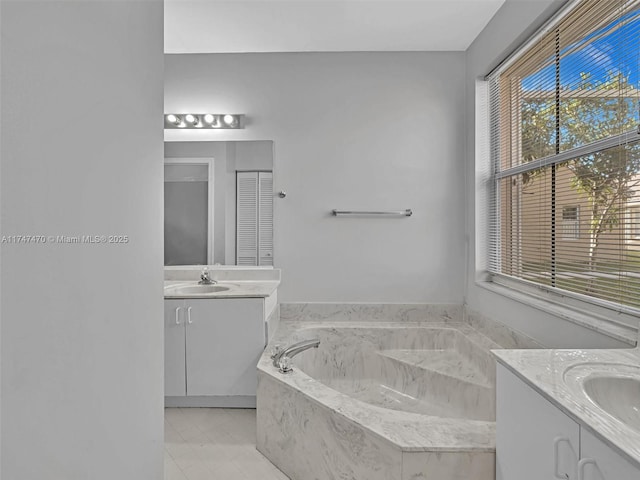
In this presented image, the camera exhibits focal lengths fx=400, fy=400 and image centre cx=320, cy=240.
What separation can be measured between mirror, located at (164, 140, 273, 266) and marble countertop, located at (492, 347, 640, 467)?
7.12ft

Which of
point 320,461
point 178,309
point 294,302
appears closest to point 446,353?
point 294,302

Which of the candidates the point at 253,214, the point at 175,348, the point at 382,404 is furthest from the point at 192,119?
the point at 382,404

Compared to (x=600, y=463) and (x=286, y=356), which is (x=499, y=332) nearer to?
(x=286, y=356)

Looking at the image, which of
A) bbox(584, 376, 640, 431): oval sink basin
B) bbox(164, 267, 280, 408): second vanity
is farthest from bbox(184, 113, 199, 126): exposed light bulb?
bbox(584, 376, 640, 431): oval sink basin

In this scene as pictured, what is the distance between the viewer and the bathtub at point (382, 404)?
4.73 ft

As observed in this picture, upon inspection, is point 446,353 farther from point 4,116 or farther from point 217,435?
point 4,116

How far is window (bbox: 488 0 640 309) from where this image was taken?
1565mm

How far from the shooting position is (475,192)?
9.43 feet

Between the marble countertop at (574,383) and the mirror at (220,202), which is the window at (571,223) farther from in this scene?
the mirror at (220,202)

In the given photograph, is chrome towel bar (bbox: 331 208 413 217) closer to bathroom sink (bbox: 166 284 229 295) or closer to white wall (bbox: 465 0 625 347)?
white wall (bbox: 465 0 625 347)

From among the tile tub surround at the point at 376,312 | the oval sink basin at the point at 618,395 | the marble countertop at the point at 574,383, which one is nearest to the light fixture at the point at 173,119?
the tile tub surround at the point at 376,312

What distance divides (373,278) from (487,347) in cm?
97

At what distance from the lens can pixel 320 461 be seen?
1.76m

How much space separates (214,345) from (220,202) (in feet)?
3.63
